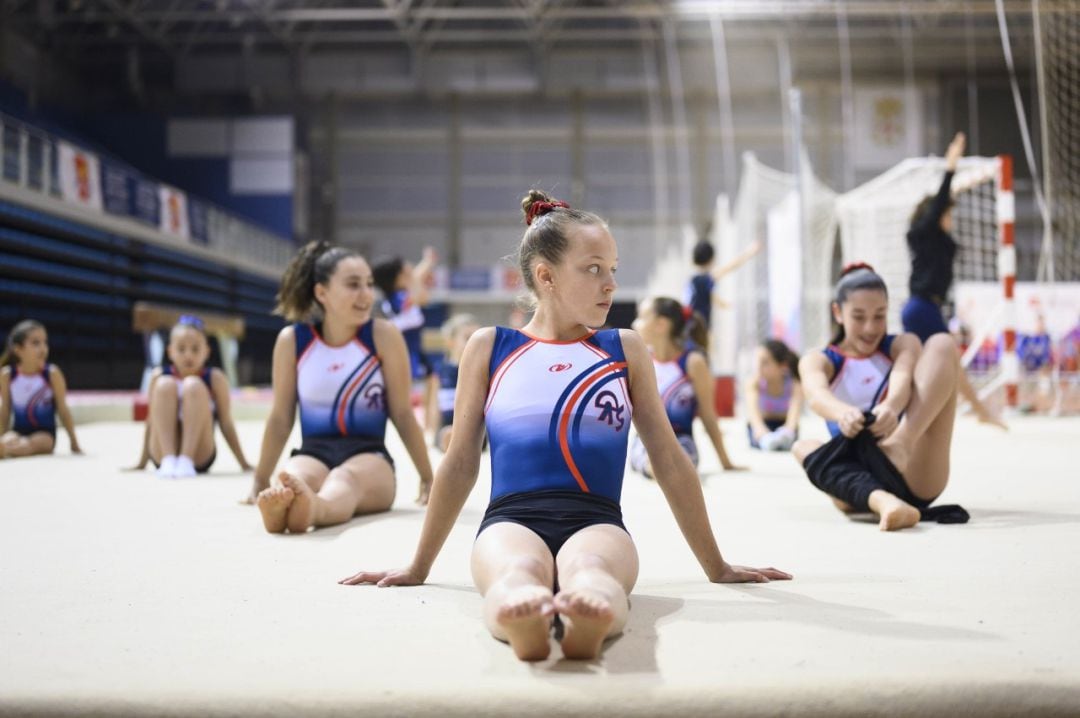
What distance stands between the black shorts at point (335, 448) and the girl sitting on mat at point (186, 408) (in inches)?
54.4

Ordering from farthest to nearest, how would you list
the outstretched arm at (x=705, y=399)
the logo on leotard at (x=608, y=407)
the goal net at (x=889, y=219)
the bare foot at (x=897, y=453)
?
1. the goal net at (x=889, y=219)
2. the outstretched arm at (x=705, y=399)
3. the bare foot at (x=897, y=453)
4. the logo on leotard at (x=608, y=407)

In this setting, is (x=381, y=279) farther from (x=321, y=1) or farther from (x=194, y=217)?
(x=321, y=1)

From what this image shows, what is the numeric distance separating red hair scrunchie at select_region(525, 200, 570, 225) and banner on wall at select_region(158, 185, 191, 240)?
54.7 feet

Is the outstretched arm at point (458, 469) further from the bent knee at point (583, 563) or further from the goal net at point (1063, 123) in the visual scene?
the goal net at point (1063, 123)

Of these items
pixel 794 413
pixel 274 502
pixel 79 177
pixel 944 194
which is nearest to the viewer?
pixel 274 502

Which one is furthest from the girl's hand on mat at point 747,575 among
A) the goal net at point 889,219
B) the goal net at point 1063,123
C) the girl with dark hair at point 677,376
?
the goal net at point 1063,123

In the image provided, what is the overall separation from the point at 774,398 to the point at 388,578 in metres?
4.81

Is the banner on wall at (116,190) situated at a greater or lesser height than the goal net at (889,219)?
greater

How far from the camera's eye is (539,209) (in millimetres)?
2092

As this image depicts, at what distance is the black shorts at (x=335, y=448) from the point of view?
3.33 meters

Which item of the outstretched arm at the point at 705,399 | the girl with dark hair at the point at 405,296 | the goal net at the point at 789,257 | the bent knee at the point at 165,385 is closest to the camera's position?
the bent knee at the point at 165,385

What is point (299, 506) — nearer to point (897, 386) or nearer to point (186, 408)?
point (897, 386)

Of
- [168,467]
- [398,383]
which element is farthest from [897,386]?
[168,467]

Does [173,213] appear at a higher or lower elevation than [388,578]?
higher
